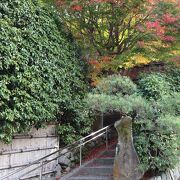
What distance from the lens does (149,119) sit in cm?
752

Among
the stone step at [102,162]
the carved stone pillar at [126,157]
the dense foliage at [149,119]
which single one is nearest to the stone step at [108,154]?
the stone step at [102,162]

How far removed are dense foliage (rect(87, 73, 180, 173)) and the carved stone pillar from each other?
202 mm

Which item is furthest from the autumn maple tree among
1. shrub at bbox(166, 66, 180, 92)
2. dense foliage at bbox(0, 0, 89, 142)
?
shrub at bbox(166, 66, 180, 92)

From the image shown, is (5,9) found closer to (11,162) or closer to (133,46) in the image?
(11,162)

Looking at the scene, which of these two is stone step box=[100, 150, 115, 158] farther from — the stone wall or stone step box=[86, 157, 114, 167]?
the stone wall

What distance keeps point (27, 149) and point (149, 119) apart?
11.7ft

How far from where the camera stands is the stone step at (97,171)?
28.1 ft

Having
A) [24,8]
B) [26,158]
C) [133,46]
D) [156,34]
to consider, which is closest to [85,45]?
[133,46]

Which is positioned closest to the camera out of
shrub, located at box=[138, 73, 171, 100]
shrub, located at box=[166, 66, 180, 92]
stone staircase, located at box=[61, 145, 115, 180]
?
stone staircase, located at box=[61, 145, 115, 180]

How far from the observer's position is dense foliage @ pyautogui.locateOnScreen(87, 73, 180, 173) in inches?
274

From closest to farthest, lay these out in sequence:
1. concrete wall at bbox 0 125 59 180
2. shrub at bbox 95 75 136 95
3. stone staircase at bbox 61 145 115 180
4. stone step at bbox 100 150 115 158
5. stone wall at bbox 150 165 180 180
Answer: shrub at bbox 95 75 136 95
concrete wall at bbox 0 125 59 180
stone wall at bbox 150 165 180 180
stone staircase at bbox 61 145 115 180
stone step at bbox 100 150 115 158

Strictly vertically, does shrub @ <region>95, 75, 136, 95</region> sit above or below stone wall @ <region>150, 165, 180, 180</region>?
above

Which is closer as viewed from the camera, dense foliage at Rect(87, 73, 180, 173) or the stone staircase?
dense foliage at Rect(87, 73, 180, 173)

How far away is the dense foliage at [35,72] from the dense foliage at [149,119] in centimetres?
169
